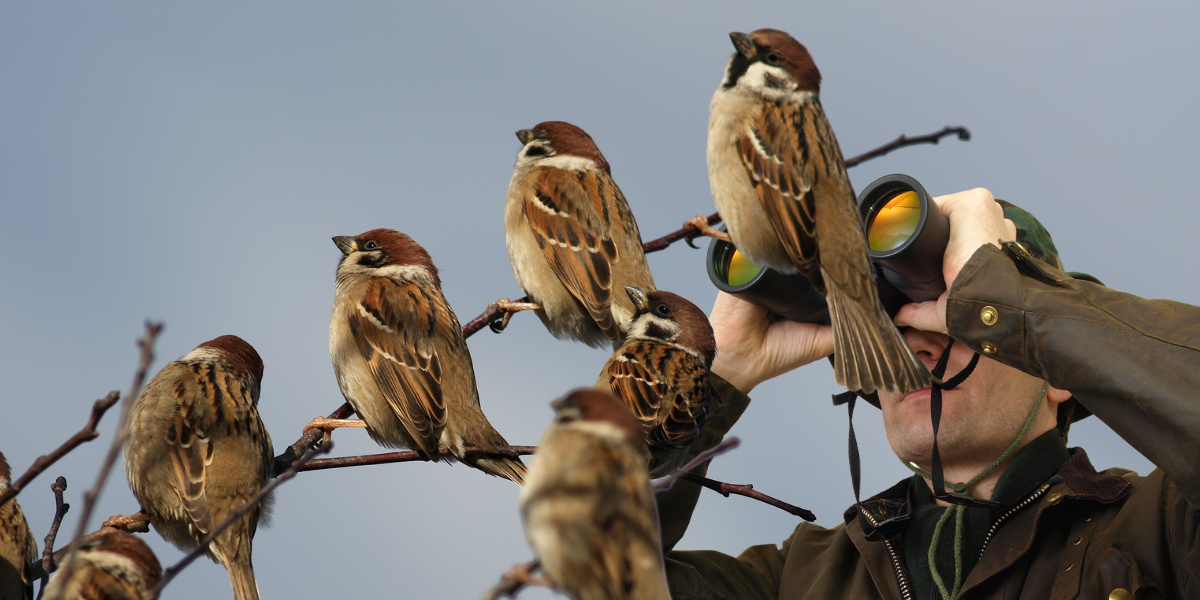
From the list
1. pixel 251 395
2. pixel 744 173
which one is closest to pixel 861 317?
pixel 744 173

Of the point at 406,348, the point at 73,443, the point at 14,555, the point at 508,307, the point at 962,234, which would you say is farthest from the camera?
the point at 962,234

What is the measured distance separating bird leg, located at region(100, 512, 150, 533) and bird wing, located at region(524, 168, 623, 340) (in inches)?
41.5

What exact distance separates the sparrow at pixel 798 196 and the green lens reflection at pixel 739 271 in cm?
74

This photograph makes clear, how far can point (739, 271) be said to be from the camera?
8.50 ft

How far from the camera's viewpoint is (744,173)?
66.1 inches

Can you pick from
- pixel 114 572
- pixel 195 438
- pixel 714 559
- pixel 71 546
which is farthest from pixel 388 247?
pixel 714 559

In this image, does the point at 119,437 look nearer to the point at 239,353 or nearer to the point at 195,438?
the point at 195,438

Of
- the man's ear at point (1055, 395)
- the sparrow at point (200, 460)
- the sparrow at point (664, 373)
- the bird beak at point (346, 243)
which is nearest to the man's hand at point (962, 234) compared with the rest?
the sparrow at point (664, 373)

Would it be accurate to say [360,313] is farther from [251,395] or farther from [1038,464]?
[1038,464]

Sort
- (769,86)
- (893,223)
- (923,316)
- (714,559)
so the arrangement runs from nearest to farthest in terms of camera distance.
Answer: (769,86) → (893,223) → (923,316) → (714,559)

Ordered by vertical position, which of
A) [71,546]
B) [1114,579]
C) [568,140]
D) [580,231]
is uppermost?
[568,140]

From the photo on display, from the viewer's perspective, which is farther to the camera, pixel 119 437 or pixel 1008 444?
pixel 1008 444

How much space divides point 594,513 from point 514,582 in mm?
86

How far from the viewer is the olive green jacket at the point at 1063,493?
2.33 m
